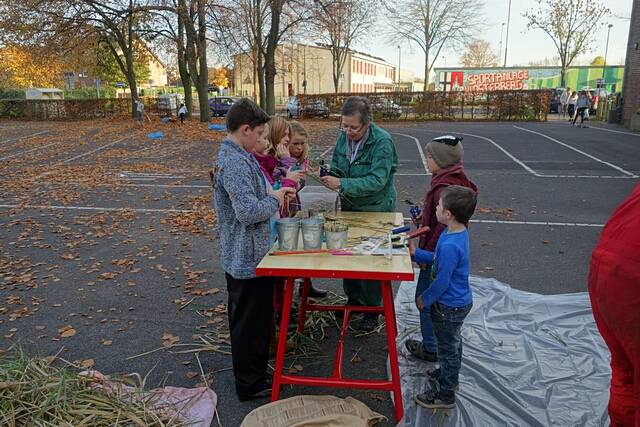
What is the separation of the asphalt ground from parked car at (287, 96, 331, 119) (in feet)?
61.2

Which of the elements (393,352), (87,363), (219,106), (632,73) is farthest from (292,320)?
(219,106)

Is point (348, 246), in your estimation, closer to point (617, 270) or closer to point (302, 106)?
point (617, 270)

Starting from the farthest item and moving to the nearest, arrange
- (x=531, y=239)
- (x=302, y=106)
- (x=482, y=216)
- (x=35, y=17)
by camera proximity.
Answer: (x=302, y=106)
(x=35, y=17)
(x=482, y=216)
(x=531, y=239)

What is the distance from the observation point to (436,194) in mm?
3115

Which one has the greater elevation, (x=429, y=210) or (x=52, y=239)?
(x=429, y=210)

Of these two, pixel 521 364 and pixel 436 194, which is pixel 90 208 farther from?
pixel 521 364

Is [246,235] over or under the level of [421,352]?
over

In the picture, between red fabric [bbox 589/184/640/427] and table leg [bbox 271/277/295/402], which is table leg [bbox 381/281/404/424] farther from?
red fabric [bbox 589/184/640/427]

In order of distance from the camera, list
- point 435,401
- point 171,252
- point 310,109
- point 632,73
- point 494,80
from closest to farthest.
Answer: point 435,401 < point 171,252 < point 632,73 < point 310,109 < point 494,80

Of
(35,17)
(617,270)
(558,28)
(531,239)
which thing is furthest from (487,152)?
(558,28)

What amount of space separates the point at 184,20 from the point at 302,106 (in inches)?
392

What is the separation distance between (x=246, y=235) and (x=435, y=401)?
1.52m

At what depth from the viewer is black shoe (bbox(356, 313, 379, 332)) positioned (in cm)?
401

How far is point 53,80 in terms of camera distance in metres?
53.4
